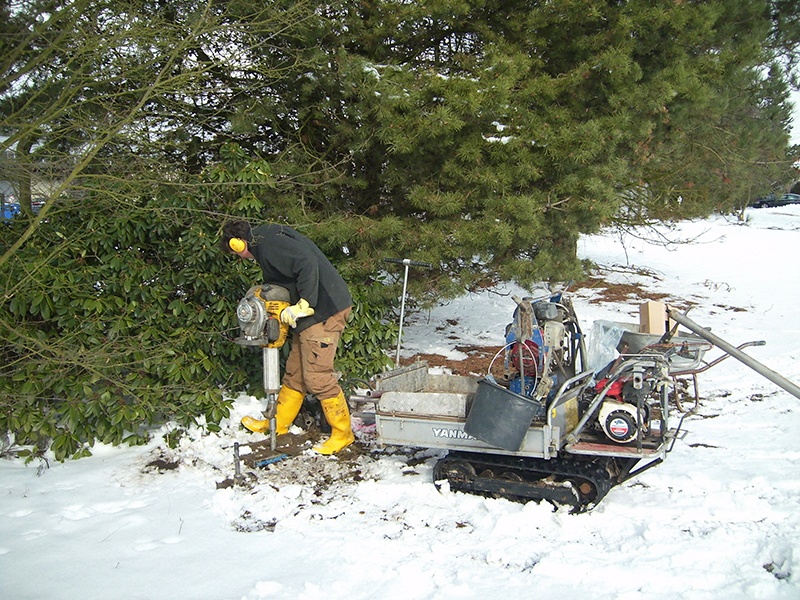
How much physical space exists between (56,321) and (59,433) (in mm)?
897

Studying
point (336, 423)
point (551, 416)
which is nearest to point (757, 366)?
point (551, 416)

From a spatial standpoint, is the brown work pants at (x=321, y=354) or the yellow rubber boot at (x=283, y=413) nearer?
the brown work pants at (x=321, y=354)

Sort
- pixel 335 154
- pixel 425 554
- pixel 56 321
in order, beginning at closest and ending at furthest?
1. pixel 425 554
2. pixel 56 321
3. pixel 335 154

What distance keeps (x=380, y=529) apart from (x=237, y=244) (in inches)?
89.8

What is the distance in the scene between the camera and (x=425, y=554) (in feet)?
12.0

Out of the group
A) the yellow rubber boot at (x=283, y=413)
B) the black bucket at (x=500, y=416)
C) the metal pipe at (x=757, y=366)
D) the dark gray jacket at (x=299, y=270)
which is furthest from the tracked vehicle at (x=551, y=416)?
the yellow rubber boot at (x=283, y=413)

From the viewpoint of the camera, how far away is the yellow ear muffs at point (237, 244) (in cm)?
489

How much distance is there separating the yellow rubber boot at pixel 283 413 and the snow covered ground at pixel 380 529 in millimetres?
114

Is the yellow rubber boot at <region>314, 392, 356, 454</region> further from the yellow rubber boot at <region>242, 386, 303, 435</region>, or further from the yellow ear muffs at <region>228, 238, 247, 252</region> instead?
the yellow ear muffs at <region>228, 238, 247, 252</region>

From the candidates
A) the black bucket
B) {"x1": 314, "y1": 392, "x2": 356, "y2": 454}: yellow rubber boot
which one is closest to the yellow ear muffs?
{"x1": 314, "y1": 392, "x2": 356, "y2": 454}: yellow rubber boot

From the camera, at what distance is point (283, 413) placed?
211 inches

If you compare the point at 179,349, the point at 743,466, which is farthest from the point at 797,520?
the point at 179,349

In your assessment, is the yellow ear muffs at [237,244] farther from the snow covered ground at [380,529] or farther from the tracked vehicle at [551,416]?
the snow covered ground at [380,529]

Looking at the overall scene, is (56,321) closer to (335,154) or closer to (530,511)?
(335,154)
